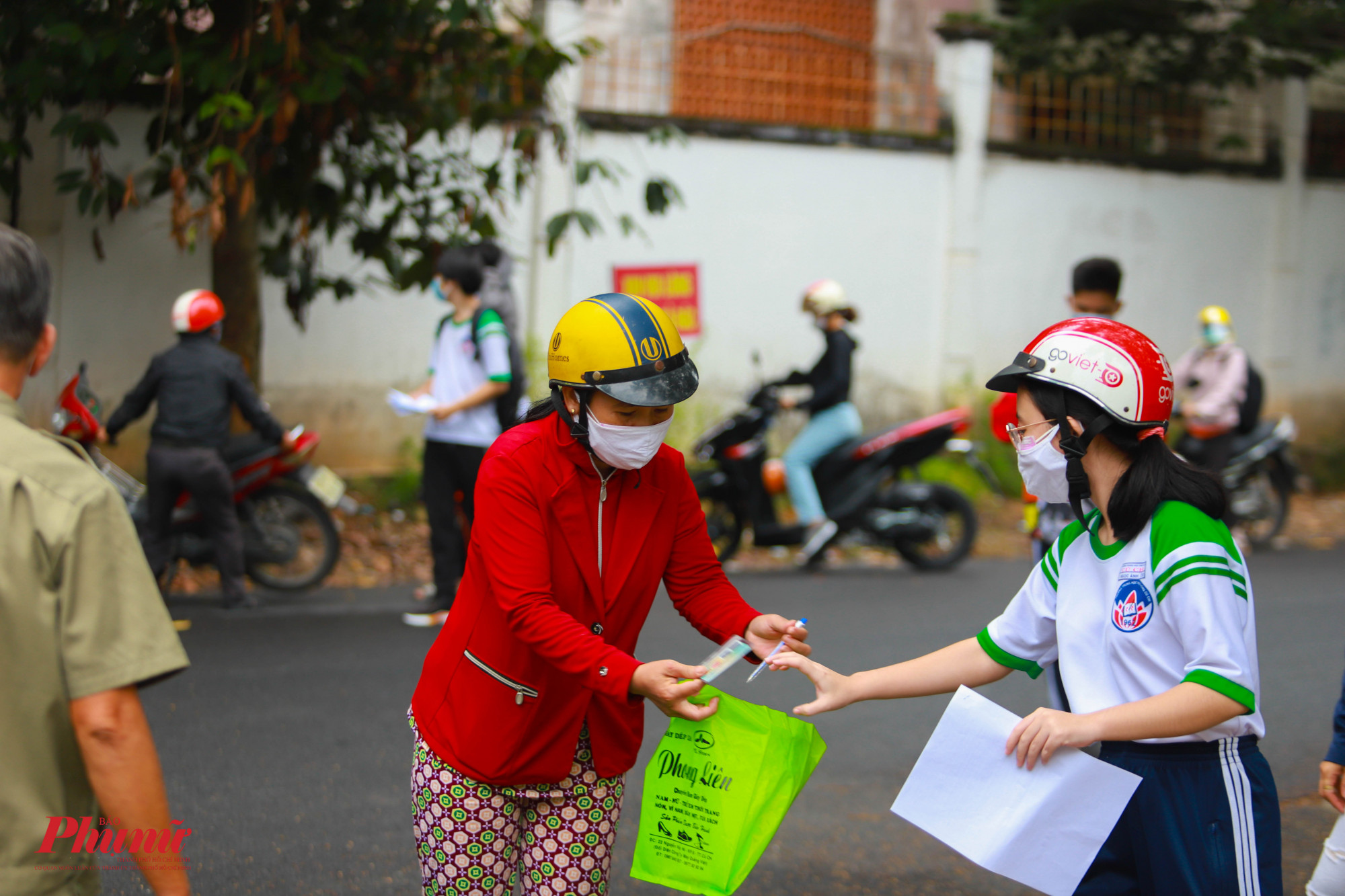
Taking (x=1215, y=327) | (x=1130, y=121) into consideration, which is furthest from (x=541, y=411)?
(x=1130, y=121)

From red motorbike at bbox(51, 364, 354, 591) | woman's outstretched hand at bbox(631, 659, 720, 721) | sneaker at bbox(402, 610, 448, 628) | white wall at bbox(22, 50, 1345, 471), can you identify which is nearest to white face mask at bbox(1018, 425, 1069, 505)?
woman's outstretched hand at bbox(631, 659, 720, 721)

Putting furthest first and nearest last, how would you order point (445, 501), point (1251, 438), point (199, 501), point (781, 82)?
point (781, 82) < point (1251, 438) < point (199, 501) < point (445, 501)

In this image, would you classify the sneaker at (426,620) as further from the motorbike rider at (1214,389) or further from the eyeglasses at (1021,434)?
the motorbike rider at (1214,389)

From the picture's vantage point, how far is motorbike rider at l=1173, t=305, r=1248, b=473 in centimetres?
885

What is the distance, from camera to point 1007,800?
2104 mm

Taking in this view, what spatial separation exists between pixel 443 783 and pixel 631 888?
1.49 metres

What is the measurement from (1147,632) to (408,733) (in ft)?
11.5

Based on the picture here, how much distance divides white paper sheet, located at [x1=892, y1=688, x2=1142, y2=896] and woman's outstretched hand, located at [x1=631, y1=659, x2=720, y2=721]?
0.41 metres

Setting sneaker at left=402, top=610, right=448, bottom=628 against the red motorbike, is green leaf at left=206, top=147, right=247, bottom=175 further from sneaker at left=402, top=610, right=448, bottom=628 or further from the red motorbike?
sneaker at left=402, top=610, right=448, bottom=628

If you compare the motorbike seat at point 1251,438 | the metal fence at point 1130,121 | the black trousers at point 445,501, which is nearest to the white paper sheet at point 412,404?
the black trousers at point 445,501

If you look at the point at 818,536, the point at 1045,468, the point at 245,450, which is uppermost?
the point at 1045,468

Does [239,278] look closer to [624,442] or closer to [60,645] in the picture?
[624,442]

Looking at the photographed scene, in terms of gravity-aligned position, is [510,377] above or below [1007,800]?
above

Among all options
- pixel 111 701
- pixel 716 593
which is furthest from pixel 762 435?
pixel 111 701
